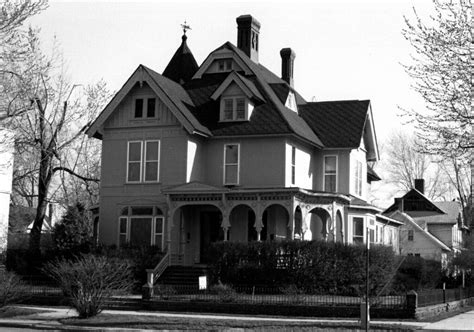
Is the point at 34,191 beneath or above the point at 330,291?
above

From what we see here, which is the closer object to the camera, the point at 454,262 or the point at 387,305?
the point at 387,305

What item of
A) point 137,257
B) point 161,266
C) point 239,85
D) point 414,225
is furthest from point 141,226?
point 414,225

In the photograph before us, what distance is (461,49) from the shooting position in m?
17.7

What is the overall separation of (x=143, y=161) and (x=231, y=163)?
175 inches

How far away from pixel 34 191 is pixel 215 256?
44287mm

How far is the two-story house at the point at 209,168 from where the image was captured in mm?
35812

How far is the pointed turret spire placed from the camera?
150 ft

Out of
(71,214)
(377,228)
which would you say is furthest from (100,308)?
(377,228)

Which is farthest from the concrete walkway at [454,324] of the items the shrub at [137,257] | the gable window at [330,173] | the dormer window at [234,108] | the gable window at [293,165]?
the dormer window at [234,108]

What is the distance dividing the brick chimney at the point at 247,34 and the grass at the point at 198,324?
78.1 feet

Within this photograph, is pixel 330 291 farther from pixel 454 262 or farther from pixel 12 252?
pixel 454 262

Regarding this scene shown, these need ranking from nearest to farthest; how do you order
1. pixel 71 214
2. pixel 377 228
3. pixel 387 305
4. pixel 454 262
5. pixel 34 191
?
pixel 387 305, pixel 71 214, pixel 377 228, pixel 454 262, pixel 34 191

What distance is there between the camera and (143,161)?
37375 millimetres

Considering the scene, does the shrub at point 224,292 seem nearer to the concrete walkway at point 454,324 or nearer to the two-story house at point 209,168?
the two-story house at point 209,168
